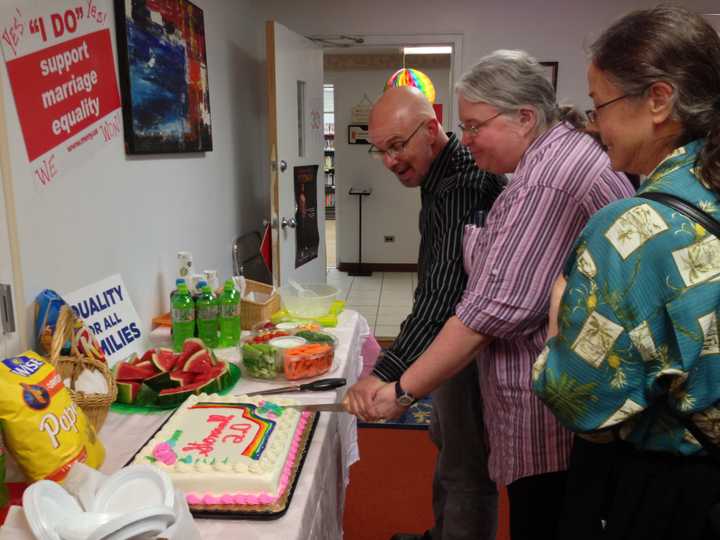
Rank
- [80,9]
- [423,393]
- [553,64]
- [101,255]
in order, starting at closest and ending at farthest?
[423,393]
[80,9]
[101,255]
[553,64]

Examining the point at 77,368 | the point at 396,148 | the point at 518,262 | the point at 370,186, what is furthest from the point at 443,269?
the point at 370,186

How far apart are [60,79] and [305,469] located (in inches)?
43.6

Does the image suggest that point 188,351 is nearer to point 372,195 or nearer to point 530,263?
point 530,263

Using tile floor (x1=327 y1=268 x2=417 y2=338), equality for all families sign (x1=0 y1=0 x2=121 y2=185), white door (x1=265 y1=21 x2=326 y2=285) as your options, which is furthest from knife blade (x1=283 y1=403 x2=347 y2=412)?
tile floor (x1=327 y1=268 x2=417 y2=338)

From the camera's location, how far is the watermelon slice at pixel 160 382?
1387mm

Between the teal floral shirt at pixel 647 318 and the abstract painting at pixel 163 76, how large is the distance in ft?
4.97

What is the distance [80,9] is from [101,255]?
0.66 meters

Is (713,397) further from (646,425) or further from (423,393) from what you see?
(423,393)

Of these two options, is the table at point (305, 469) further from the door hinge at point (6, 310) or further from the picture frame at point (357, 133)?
the picture frame at point (357, 133)

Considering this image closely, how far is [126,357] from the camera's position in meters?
1.72

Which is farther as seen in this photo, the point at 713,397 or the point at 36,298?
the point at 36,298

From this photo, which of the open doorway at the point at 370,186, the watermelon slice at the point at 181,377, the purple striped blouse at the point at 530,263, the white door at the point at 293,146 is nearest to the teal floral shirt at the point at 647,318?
the purple striped blouse at the point at 530,263

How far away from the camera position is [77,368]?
127 centimetres

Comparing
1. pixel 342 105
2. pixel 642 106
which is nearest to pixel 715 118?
pixel 642 106
